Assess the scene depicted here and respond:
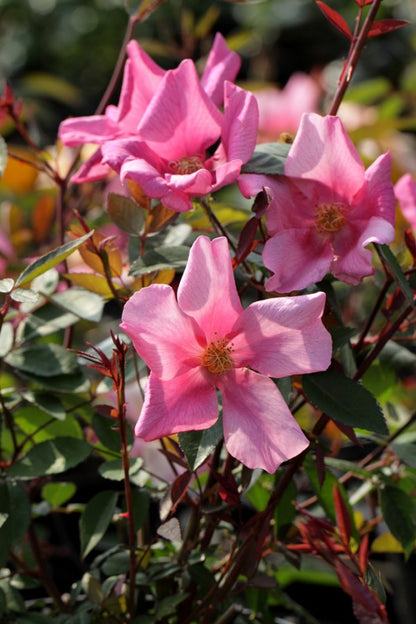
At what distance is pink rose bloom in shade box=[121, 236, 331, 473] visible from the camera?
1.33ft

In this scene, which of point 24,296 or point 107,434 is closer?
point 24,296

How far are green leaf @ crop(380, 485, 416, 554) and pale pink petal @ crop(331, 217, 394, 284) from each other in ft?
0.70

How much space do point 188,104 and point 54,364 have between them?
0.21 m

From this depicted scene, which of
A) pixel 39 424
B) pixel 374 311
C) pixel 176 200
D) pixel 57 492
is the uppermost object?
pixel 176 200

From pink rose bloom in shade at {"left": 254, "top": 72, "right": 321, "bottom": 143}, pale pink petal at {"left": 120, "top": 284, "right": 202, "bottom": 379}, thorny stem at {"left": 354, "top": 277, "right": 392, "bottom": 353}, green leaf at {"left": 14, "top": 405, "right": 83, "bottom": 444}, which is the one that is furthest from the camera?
pink rose bloom in shade at {"left": 254, "top": 72, "right": 321, "bottom": 143}

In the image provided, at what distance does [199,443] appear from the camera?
17.0 inches

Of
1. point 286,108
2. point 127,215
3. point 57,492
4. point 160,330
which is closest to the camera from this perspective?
point 160,330

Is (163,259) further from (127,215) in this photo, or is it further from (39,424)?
(39,424)

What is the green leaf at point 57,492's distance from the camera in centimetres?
68

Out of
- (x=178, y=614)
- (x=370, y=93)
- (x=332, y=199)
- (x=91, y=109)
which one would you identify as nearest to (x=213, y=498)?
(x=178, y=614)

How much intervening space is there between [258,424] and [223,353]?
1.7 inches

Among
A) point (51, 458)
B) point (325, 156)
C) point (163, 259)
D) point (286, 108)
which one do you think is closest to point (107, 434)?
point (51, 458)

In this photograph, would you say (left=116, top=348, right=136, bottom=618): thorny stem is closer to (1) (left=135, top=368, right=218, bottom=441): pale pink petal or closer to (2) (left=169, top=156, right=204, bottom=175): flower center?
(1) (left=135, top=368, right=218, bottom=441): pale pink petal

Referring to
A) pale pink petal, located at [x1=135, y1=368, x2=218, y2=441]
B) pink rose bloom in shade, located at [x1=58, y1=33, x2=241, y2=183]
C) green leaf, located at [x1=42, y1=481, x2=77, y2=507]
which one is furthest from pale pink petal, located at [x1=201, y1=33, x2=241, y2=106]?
green leaf, located at [x1=42, y1=481, x2=77, y2=507]
